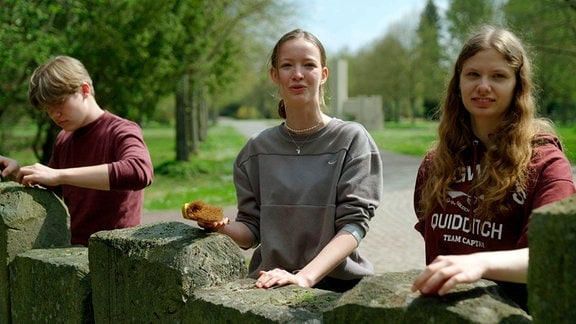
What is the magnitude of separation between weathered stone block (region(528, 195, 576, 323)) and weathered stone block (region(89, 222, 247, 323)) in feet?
3.62

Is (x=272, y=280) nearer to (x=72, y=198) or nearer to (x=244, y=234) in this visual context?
(x=244, y=234)

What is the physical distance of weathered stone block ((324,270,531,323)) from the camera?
4.90 feet

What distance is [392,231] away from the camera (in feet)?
34.0

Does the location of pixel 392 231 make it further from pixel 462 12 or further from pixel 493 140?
pixel 462 12

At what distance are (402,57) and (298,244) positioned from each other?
59.4 meters

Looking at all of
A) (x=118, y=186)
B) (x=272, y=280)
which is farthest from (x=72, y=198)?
(x=272, y=280)

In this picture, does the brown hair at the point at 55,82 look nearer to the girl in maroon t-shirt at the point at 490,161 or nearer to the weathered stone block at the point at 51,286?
the weathered stone block at the point at 51,286

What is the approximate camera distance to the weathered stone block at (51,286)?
265 centimetres

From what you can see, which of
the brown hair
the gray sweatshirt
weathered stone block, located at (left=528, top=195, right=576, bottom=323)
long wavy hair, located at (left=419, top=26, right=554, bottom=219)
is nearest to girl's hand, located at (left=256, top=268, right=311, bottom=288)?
the gray sweatshirt

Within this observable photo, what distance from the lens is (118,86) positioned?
15.0 m

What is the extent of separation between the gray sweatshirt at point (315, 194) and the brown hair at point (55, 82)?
3.57 ft

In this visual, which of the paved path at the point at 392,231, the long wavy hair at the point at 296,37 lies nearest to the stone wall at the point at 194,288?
the long wavy hair at the point at 296,37

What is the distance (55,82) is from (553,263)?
2.50 m

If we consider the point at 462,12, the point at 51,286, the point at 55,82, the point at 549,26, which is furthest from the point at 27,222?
the point at 462,12
